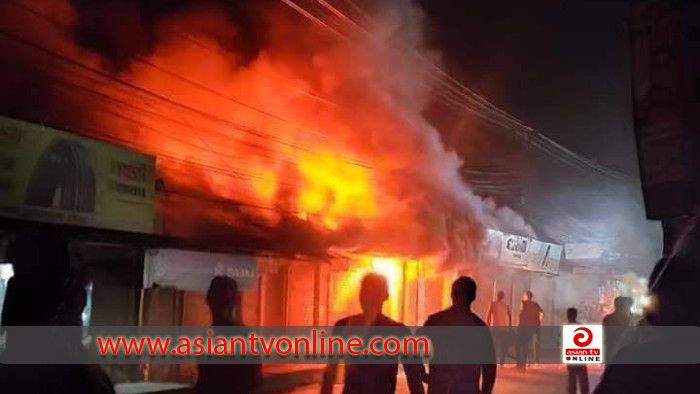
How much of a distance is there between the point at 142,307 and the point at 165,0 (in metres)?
1.58

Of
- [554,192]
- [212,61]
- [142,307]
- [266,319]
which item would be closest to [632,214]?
[554,192]

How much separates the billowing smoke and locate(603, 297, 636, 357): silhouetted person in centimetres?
70

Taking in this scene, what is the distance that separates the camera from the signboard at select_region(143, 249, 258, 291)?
116 inches

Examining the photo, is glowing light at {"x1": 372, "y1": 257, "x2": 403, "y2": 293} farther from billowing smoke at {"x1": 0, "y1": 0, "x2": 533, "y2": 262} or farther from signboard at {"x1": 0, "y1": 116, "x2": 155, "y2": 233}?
signboard at {"x1": 0, "y1": 116, "x2": 155, "y2": 233}

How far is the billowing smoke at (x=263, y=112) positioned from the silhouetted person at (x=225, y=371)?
0.92 m

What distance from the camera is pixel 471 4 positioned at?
2.40 meters

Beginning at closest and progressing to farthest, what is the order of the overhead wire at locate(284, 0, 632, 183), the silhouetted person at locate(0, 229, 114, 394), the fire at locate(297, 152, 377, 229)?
the silhouetted person at locate(0, 229, 114, 394) < the overhead wire at locate(284, 0, 632, 183) < the fire at locate(297, 152, 377, 229)

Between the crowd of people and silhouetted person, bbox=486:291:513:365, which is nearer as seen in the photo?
the crowd of people

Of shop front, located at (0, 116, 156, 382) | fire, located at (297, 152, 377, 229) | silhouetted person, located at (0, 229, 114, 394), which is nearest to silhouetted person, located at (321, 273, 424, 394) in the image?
shop front, located at (0, 116, 156, 382)

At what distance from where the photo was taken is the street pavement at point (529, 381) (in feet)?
7.27

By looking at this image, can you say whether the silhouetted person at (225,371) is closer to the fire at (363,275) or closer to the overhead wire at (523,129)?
the fire at (363,275)

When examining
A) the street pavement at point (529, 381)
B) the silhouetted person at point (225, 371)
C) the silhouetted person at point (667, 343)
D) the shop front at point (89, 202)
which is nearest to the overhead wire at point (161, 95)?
the shop front at point (89, 202)

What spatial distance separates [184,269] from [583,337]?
1781 mm

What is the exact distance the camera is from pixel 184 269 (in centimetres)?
294
